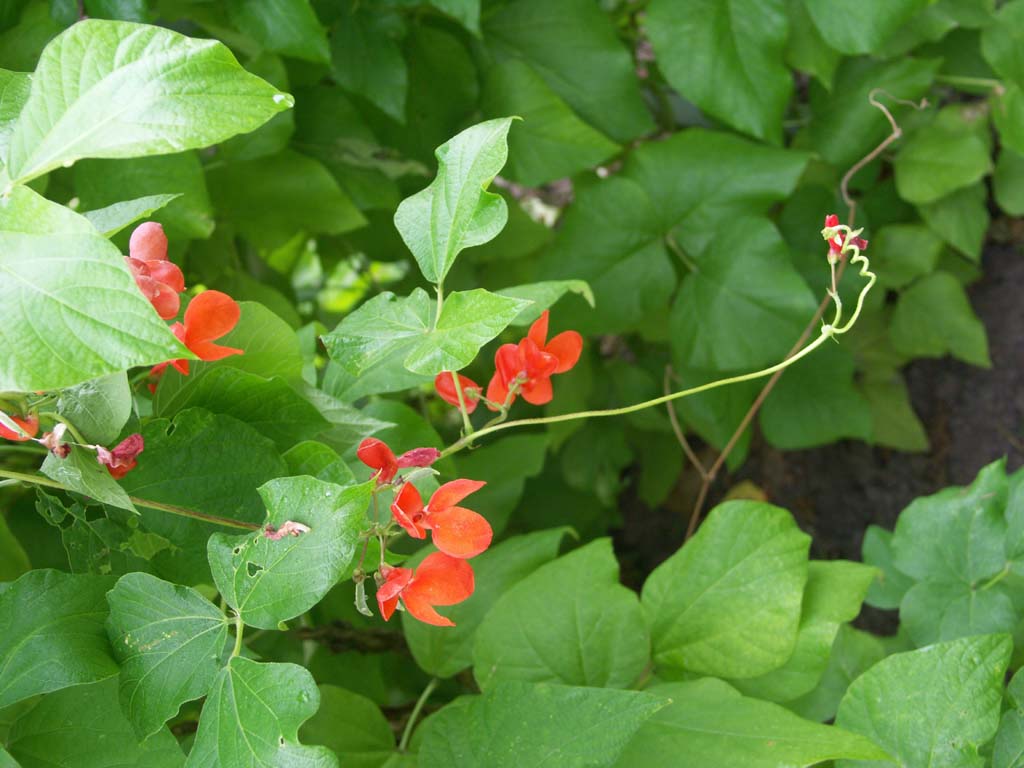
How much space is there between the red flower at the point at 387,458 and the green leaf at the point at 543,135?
60 centimetres

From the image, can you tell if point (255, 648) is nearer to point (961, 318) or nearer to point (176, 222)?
point (176, 222)

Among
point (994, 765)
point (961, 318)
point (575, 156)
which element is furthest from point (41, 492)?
point (961, 318)

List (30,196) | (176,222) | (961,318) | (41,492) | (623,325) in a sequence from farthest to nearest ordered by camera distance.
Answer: (961,318) → (623,325) → (176,222) → (41,492) → (30,196)

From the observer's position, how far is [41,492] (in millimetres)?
486

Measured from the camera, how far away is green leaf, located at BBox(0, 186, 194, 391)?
0.31m

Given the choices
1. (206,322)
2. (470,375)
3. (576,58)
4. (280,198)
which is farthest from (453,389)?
(470,375)

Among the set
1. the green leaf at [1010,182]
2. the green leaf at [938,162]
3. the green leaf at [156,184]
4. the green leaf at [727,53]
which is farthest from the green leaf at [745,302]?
the green leaf at [156,184]

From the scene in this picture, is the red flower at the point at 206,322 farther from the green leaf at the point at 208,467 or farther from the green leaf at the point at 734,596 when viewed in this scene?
the green leaf at the point at 734,596

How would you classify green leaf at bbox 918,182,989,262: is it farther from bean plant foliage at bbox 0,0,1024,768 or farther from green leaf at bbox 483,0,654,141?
green leaf at bbox 483,0,654,141

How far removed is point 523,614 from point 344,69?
1.83ft

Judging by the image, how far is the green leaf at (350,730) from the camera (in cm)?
66

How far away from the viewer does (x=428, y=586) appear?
45 centimetres

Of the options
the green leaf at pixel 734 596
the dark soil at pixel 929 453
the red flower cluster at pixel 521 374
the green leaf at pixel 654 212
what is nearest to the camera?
the red flower cluster at pixel 521 374

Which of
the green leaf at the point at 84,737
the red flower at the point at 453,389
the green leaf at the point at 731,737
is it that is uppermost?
the red flower at the point at 453,389
